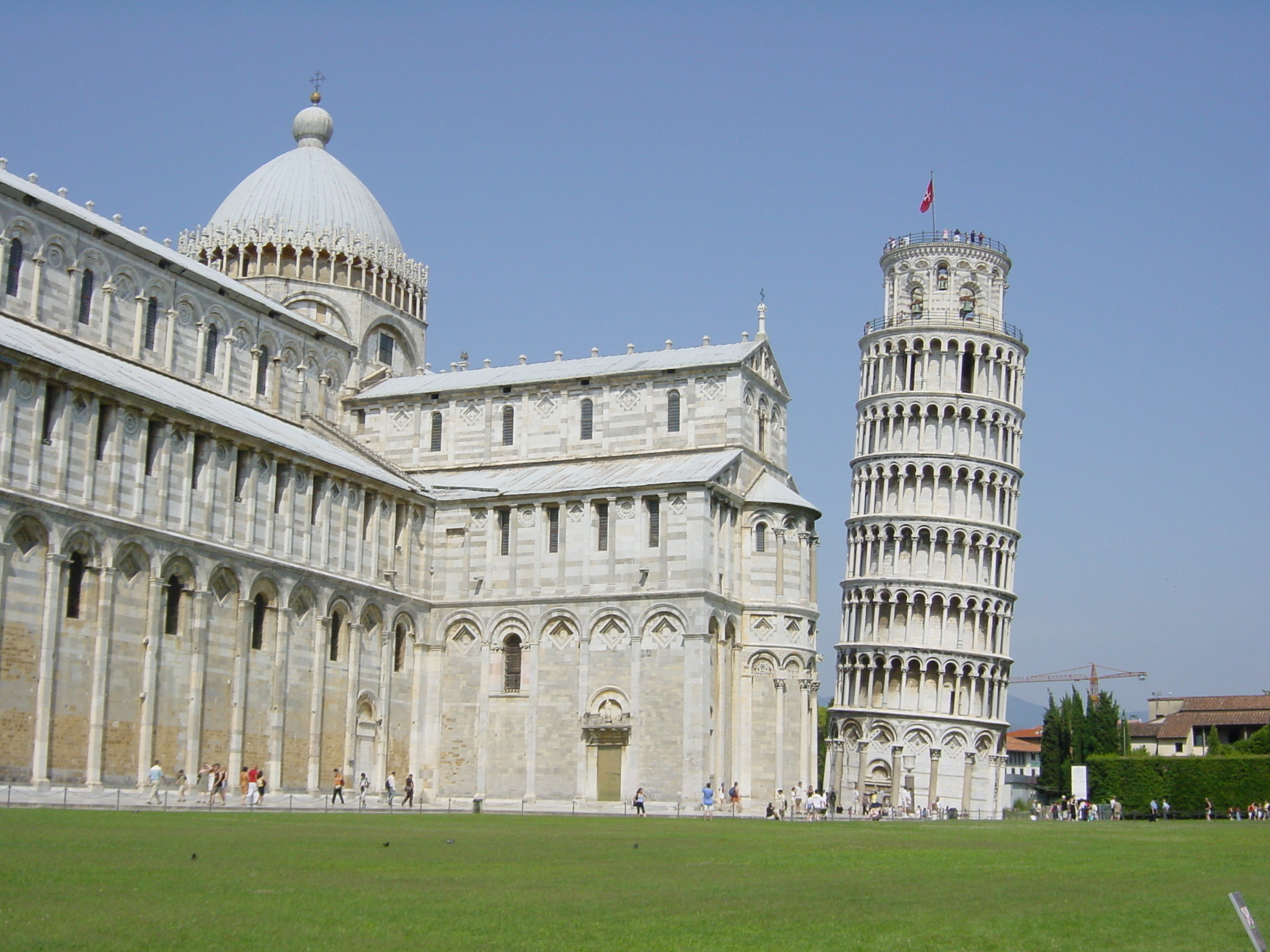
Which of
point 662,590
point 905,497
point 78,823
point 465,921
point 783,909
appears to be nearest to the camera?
point 465,921

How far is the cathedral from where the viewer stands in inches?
1748

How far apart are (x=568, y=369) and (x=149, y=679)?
975 inches

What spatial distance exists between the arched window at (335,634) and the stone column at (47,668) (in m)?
13.0

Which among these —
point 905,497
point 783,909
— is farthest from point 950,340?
point 783,909

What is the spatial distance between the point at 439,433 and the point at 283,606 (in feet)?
51.0

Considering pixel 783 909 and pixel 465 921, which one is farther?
pixel 783 909

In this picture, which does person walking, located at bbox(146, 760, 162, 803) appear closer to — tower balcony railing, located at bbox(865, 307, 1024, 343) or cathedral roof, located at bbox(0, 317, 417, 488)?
cathedral roof, located at bbox(0, 317, 417, 488)

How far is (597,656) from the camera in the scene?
2254 inches

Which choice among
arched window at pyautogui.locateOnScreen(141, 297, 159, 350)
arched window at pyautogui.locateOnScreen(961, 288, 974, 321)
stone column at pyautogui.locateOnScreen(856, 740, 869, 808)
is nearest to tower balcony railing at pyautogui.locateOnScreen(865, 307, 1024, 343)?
arched window at pyautogui.locateOnScreen(961, 288, 974, 321)

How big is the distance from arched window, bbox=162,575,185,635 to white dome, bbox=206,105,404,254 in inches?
967

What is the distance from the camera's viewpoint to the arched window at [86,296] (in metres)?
52.3

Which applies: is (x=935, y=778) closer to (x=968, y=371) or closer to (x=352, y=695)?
(x=968, y=371)

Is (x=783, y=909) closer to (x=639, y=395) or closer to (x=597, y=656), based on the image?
(x=597, y=656)

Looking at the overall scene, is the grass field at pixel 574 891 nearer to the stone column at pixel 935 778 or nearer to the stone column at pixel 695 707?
→ the stone column at pixel 695 707
